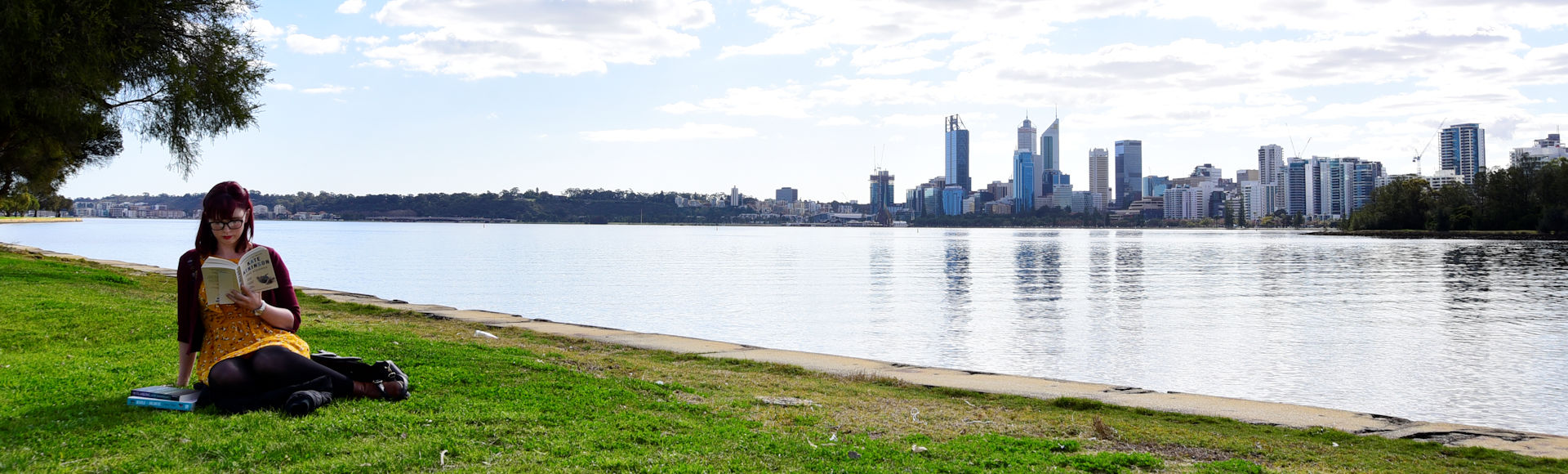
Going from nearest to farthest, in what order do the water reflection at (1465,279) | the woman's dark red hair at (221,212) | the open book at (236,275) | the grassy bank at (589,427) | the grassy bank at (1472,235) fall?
the grassy bank at (589,427), the open book at (236,275), the woman's dark red hair at (221,212), the water reflection at (1465,279), the grassy bank at (1472,235)

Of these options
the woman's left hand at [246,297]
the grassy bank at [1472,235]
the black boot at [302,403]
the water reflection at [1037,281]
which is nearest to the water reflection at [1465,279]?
the water reflection at [1037,281]

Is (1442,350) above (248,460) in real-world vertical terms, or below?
below

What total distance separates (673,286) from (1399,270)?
118ft

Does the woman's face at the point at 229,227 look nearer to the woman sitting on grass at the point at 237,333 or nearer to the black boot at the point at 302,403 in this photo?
the woman sitting on grass at the point at 237,333

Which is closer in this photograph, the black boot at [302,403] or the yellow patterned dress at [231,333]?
the black boot at [302,403]

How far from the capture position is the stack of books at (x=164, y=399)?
7.25 meters

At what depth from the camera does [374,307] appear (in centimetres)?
2152

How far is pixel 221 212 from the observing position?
7078mm

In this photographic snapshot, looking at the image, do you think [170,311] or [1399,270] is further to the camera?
[1399,270]

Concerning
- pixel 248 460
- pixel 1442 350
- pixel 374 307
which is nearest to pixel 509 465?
pixel 248 460

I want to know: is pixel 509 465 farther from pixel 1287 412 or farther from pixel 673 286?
pixel 673 286

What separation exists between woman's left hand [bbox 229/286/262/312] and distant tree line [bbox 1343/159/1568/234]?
129480 mm

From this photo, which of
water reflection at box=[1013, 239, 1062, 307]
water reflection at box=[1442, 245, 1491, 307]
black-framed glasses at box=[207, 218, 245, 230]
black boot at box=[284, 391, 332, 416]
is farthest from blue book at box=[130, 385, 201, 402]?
water reflection at box=[1442, 245, 1491, 307]

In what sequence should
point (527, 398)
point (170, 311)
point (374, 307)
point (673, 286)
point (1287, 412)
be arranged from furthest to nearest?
point (673, 286) → point (374, 307) → point (170, 311) → point (1287, 412) → point (527, 398)
